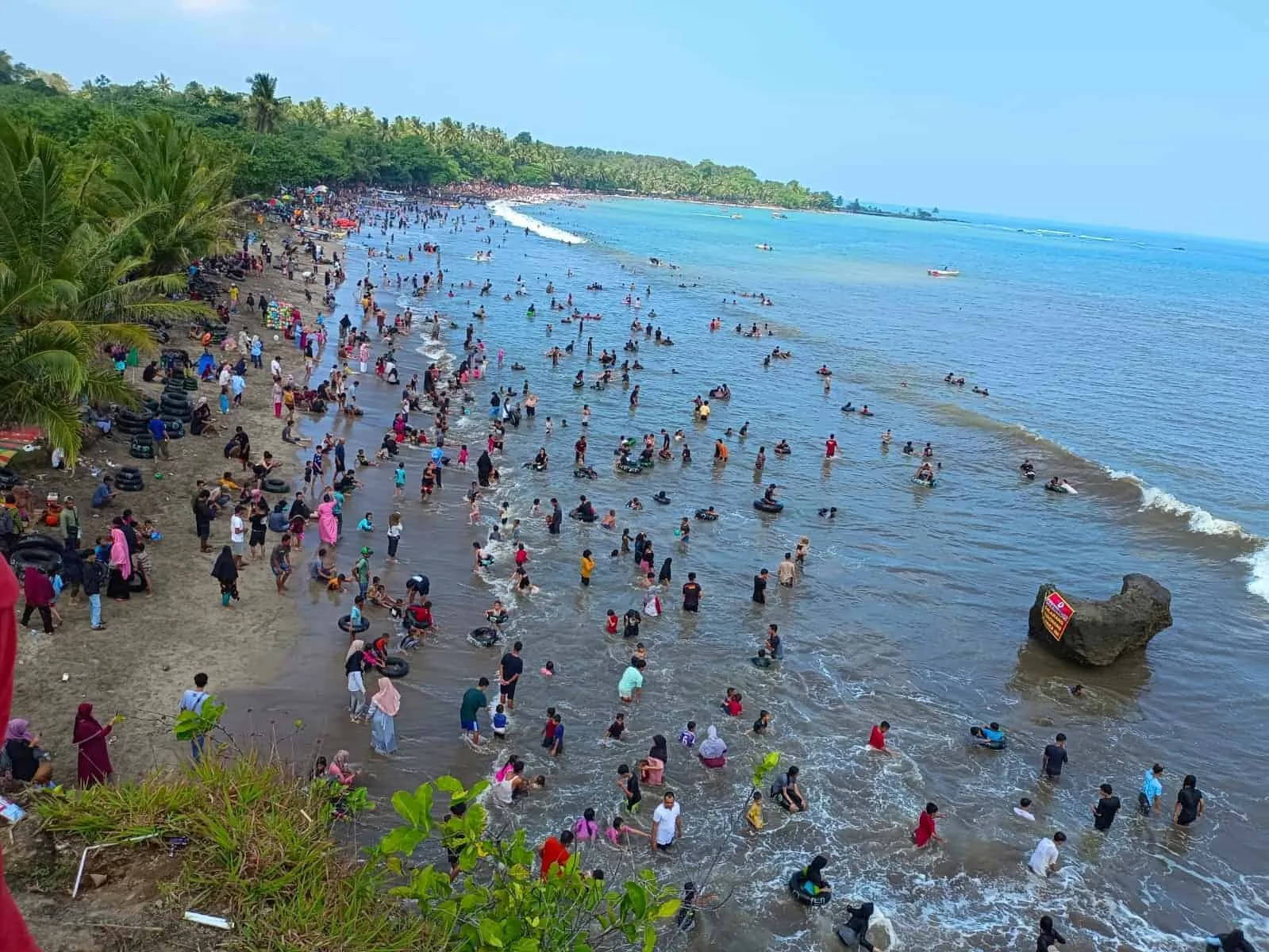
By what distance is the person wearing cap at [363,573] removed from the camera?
19000 millimetres

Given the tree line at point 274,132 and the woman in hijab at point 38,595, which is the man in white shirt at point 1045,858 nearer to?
the woman in hijab at point 38,595

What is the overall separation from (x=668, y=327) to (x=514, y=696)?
4687cm

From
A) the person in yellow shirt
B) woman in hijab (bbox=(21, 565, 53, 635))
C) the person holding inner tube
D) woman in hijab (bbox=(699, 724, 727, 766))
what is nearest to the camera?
the person holding inner tube

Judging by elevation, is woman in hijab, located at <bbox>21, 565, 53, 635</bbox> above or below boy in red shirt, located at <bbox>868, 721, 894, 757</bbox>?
above

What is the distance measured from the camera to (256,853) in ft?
23.5

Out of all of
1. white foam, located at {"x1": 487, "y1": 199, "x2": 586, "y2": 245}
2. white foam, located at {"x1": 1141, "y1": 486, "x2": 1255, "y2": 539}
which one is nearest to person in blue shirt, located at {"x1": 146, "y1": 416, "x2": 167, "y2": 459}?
white foam, located at {"x1": 1141, "y1": 486, "x2": 1255, "y2": 539}

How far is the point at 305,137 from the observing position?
10200cm

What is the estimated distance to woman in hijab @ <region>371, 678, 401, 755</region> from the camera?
1406 cm

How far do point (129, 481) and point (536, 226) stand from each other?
4170 inches

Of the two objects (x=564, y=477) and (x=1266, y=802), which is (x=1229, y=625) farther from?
(x=564, y=477)

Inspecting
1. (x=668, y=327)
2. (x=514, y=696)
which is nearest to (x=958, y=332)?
(x=668, y=327)

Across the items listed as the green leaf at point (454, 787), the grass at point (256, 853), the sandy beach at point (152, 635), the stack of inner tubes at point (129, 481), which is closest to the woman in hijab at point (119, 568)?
the sandy beach at point (152, 635)

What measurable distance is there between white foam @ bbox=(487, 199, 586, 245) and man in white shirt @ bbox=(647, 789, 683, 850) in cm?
9990

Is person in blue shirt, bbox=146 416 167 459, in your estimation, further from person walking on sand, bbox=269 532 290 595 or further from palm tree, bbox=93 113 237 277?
person walking on sand, bbox=269 532 290 595
